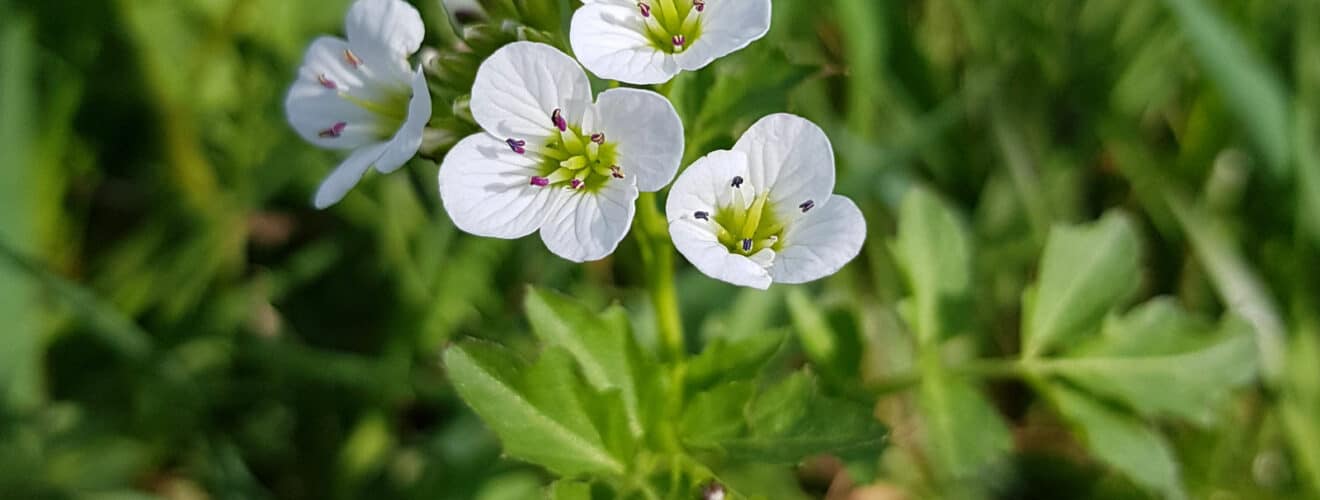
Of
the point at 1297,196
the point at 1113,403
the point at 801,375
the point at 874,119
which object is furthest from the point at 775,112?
the point at 1297,196

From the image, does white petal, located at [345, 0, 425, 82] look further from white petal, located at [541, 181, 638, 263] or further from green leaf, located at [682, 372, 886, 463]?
green leaf, located at [682, 372, 886, 463]

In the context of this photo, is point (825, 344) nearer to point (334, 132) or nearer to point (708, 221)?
point (708, 221)

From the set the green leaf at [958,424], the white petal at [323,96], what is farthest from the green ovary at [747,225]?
the white petal at [323,96]

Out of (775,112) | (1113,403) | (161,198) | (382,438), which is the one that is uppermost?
(775,112)

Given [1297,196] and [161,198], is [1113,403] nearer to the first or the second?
[1297,196]

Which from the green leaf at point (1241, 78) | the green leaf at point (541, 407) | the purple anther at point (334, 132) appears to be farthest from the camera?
the green leaf at point (1241, 78)

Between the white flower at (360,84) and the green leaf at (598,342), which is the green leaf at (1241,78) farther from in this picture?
the white flower at (360,84)

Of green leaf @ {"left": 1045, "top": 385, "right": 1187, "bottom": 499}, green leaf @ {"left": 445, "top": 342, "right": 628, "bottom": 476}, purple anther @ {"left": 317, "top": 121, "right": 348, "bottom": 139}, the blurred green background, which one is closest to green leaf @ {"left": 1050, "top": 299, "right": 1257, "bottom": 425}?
green leaf @ {"left": 1045, "top": 385, "right": 1187, "bottom": 499}

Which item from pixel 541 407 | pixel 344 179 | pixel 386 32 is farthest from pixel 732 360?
pixel 386 32
